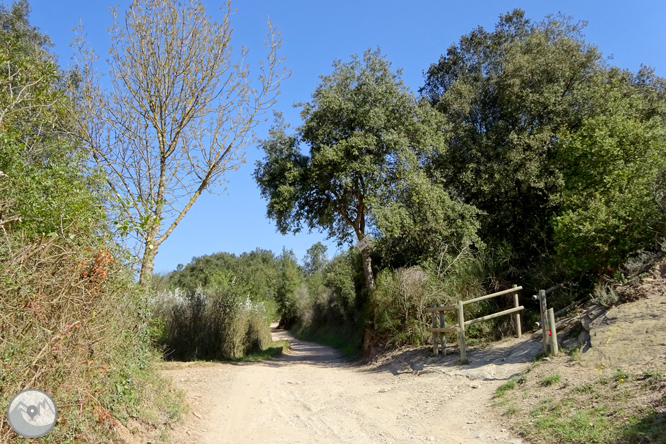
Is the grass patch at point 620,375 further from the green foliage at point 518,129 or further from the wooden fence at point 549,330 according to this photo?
the green foliage at point 518,129

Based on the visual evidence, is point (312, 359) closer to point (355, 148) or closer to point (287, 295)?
point (355, 148)

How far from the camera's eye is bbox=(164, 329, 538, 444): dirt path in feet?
24.0

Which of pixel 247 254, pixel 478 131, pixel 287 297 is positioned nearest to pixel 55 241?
pixel 478 131

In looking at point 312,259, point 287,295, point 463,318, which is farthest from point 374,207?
point 312,259

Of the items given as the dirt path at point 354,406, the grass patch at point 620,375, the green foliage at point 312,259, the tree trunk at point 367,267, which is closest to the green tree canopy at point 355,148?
the tree trunk at point 367,267

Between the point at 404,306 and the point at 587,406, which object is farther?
the point at 404,306

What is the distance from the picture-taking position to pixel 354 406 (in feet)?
30.4

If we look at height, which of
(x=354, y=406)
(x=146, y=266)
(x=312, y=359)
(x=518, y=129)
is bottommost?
(x=312, y=359)

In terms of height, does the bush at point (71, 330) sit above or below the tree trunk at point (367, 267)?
below

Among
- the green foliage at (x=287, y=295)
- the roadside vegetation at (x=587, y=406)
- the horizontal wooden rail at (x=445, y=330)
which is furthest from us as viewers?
the green foliage at (x=287, y=295)

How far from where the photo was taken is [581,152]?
1218 centimetres

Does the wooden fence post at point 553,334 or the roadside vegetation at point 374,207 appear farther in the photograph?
the wooden fence post at point 553,334

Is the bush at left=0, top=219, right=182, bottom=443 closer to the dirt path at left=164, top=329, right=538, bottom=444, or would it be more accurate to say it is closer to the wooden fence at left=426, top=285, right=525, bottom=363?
the dirt path at left=164, top=329, right=538, bottom=444

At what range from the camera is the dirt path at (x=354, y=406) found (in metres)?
7.32
